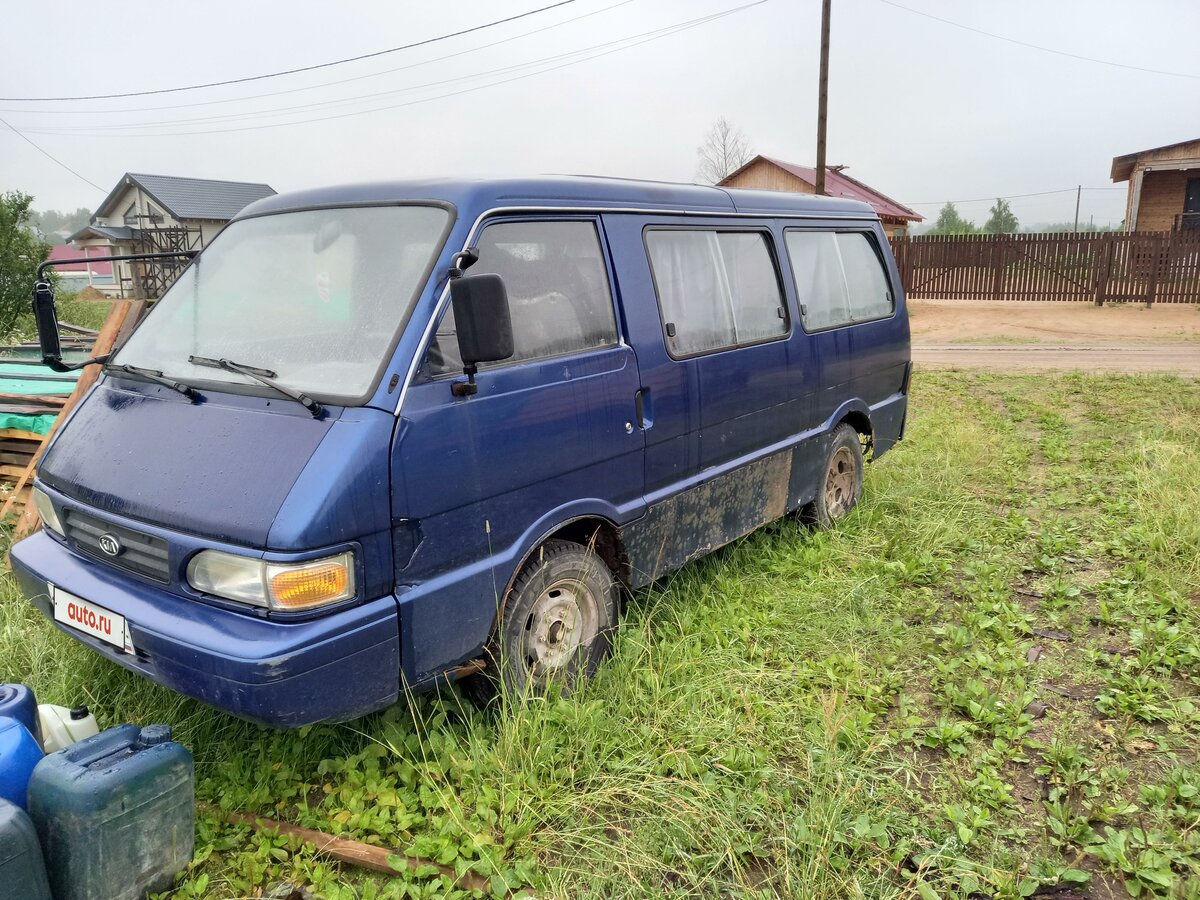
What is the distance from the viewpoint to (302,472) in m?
2.51

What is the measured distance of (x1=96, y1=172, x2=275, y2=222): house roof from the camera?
38.3m

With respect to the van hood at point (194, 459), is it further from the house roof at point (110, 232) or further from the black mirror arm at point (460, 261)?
the house roof at point (110, 232)

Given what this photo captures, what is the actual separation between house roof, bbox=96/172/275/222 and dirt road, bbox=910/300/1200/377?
31.8m

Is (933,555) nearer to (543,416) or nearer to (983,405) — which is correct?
(543,416)

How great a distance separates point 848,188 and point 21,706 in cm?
3682

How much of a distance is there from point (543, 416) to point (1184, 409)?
830cm

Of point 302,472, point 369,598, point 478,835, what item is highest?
point 302,472

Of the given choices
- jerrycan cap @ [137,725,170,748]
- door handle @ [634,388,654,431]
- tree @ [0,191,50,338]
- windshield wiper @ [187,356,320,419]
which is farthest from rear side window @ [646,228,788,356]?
tree @ [0,191,50,338]

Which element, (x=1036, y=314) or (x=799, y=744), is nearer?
(x=799, y=744)

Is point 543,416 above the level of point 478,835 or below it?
above

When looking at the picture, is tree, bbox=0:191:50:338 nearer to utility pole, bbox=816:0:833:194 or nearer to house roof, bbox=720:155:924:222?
utility pole, bbox=816:0:833:194

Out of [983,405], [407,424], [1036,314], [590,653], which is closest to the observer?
[407,424]

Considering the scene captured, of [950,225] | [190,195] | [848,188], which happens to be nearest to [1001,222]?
[950,225]

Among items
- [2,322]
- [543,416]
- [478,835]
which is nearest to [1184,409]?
[543,416]
